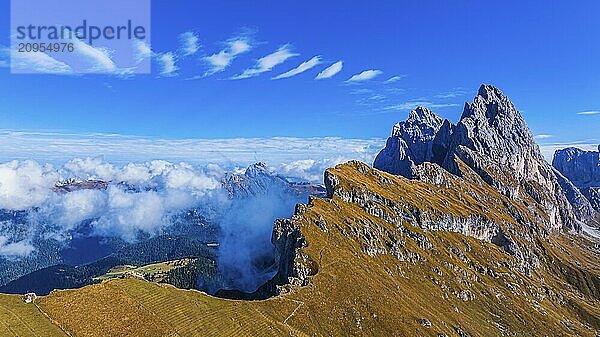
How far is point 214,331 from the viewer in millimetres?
117812

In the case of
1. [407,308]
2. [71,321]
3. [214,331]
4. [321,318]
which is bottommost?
[407,308]

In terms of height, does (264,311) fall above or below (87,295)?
below

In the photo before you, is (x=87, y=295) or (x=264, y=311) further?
(x=264, y=311)

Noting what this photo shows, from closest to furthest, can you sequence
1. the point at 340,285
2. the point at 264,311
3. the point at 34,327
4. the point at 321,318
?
1. the point at 34,327
2. the point at 264,311
3. the point at 321,318
4. the point at 340,285

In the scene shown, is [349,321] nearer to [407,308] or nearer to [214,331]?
[407,308]

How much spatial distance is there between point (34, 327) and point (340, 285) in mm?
117856

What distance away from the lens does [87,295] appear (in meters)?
117

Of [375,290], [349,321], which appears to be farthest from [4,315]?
[375,290]

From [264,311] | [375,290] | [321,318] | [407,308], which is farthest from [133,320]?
[407,308]

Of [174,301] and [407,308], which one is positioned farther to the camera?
[407,308]

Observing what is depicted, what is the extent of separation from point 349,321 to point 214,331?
211 ft

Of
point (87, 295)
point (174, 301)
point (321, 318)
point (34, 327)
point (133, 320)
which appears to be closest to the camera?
point (34, 327)

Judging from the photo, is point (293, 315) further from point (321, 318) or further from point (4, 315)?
point (4, 315)

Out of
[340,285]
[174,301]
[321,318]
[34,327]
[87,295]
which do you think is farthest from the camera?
[340,285]
